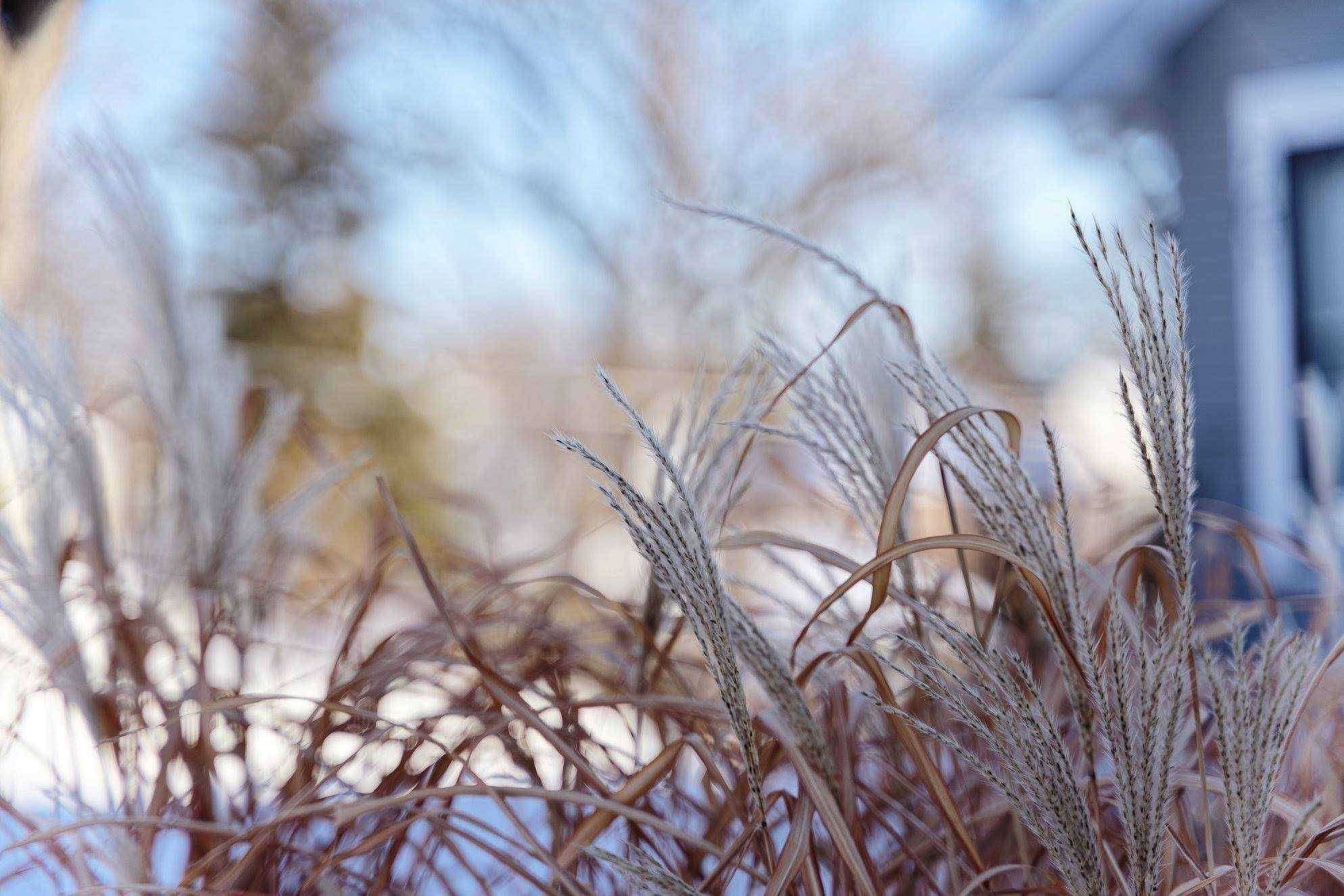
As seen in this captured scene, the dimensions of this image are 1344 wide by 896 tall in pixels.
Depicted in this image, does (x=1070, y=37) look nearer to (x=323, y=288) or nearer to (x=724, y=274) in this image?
(x=724, y=274)

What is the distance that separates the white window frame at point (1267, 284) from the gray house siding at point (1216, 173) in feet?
0.13

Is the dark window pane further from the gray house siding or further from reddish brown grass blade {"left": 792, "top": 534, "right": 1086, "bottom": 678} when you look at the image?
reddish brown grass blade {"left": 792, "top": 534, "right": 1086, "bottom": 678}

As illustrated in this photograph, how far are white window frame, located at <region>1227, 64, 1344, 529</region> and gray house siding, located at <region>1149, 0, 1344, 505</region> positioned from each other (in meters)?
0.04

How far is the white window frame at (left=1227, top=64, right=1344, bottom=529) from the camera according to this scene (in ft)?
12.1

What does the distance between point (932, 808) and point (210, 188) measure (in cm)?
964

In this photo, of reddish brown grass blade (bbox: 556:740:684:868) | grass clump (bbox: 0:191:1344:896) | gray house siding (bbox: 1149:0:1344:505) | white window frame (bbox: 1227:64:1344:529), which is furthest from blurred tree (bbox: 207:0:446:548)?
reddish brown grass blade (bbox: 556:740:684:868)

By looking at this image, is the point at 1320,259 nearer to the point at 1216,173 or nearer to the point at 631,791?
the point at 1216,173

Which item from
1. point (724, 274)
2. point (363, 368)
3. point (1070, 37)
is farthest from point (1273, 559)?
point (363, 368)

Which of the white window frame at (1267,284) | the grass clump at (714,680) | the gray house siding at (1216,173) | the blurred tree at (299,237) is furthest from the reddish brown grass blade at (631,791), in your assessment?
the blurred tree at (299,237)

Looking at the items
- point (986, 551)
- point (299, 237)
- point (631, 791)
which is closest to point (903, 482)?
point (986, 551)

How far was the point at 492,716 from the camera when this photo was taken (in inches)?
19.3

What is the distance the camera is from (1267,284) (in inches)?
146

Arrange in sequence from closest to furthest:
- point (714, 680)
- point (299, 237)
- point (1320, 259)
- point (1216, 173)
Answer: point (714, 680) → point (1320, 259) → point (1216, 173) → point (299, 237)

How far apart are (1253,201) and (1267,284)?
0.31 m
